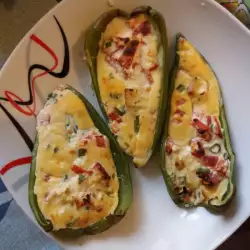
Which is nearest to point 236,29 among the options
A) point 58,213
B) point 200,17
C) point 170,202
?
point 200,17

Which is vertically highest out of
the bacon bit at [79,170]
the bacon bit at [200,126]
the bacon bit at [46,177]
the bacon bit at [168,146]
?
the bacon bit at [200,126]

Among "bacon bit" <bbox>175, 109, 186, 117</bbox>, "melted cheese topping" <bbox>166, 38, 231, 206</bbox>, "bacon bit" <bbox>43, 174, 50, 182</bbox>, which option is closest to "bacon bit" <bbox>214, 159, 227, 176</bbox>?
"melted cheese topping" <bbox>166, 38, 231, 206</bbox>

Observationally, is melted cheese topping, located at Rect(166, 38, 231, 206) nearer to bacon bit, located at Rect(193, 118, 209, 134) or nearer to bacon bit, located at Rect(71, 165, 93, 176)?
bacon bit, located at Rect(193, 118, 209, 134)

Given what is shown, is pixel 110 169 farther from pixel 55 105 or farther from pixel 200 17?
pixel 200 17

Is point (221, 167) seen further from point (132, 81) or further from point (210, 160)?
point (132, 81)

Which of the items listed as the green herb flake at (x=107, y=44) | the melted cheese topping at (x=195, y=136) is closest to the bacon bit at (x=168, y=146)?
the melted cheese topping at (x=195, y=136)

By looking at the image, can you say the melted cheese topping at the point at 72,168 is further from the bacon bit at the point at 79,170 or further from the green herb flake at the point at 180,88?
the green herb flake at the point at 180,88
